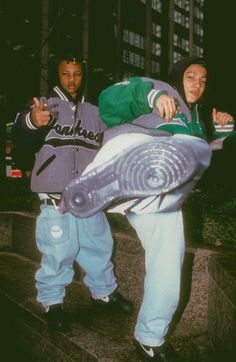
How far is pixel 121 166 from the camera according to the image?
5.84ft

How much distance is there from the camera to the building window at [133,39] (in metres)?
60.9

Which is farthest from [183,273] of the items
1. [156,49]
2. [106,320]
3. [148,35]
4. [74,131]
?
[156,49]

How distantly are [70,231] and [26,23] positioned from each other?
608 centimetres

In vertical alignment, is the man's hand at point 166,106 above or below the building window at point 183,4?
below

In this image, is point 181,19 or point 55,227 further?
point 181,19

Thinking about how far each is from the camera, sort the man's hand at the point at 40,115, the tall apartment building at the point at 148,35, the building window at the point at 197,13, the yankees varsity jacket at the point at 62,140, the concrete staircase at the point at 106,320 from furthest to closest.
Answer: the building window at the point at 197,13
the tall apartment building at the point at 148,35
the yankees varsity jacket at the point at 62,140
the concrete staircase at the point at 106,320
the man's hand at the point at 40,115

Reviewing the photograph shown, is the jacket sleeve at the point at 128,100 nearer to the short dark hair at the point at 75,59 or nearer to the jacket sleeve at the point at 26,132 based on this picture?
the jacket sleeve at the point at 26,132

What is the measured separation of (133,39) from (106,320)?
6287cm

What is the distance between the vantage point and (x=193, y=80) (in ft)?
8.05

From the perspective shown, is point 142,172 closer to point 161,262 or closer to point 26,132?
point 161,262

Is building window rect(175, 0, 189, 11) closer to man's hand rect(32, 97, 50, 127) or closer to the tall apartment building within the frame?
the tall apartment building

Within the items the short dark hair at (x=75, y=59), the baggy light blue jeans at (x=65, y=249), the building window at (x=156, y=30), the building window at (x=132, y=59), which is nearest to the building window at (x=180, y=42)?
the building window at (x=156, y=30)

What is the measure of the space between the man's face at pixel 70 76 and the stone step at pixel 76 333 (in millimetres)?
1700

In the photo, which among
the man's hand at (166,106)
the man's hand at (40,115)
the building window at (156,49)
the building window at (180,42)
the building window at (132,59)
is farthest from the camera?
the building window at (180,42)
